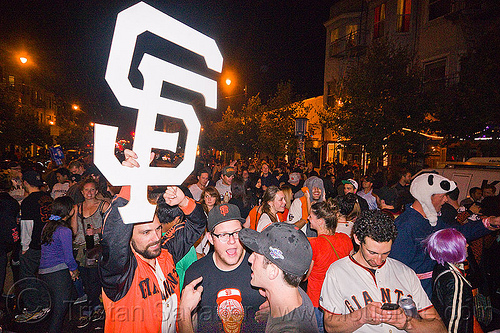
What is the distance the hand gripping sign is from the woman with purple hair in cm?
274

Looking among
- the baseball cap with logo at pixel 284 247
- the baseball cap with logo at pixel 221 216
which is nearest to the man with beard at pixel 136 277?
the baseball cap with logo at pixel 221 216

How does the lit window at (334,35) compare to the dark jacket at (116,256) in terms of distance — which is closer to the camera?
the dark jacket at (116,256)

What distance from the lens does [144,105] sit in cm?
231

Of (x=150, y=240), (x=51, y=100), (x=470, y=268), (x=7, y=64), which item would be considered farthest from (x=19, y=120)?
(x=51, y=100)

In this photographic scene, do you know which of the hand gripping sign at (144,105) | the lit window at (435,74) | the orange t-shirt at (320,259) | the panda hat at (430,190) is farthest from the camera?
the lit window at (435,74)

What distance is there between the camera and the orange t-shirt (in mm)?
3676

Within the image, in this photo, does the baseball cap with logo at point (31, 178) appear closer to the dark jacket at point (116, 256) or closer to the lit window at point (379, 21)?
the dark jacket at point (116, 256)

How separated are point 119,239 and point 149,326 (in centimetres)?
82

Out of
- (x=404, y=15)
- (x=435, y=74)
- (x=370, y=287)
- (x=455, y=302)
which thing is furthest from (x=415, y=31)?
(x=370, y=287)

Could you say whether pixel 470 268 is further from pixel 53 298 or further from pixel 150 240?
pixel 53 298

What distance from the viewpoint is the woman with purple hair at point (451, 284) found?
2982 mm

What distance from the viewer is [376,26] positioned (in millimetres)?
21828

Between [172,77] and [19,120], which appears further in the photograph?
[19,120]

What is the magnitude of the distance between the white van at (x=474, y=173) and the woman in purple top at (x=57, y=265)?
955cm
